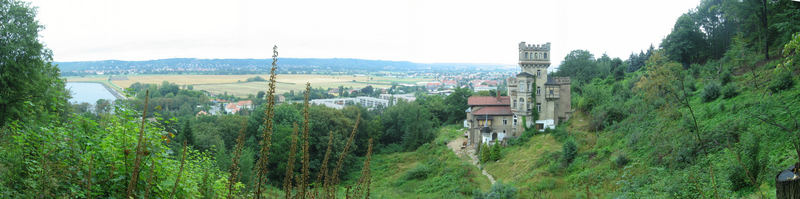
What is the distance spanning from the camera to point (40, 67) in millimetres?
9750

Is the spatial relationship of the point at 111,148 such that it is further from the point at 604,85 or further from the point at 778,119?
the point at 604,85

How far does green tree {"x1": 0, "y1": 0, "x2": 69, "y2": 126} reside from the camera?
883cm

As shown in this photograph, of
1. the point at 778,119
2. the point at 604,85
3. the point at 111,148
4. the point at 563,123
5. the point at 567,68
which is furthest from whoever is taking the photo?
the point at 567,68

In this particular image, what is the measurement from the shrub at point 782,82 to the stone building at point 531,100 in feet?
35.4

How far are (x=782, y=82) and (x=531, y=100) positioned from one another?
11.6m

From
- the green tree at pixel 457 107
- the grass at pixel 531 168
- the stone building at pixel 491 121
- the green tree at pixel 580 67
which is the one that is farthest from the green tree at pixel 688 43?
the green tree at pixel 457 107

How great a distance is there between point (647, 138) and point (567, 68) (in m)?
23.2

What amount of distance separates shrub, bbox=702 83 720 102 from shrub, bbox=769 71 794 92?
2416 mm

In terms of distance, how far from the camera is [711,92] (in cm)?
1414

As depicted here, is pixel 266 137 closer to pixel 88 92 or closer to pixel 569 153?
pixel 569 153

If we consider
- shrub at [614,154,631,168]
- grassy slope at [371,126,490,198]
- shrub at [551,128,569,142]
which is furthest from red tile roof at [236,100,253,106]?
shrub at [614,154,631,168]

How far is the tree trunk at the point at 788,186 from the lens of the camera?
149 cm

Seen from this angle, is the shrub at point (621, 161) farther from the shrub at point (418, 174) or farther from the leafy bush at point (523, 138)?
the shrub at point (418, 174)

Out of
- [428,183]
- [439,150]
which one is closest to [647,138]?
[428,183]
